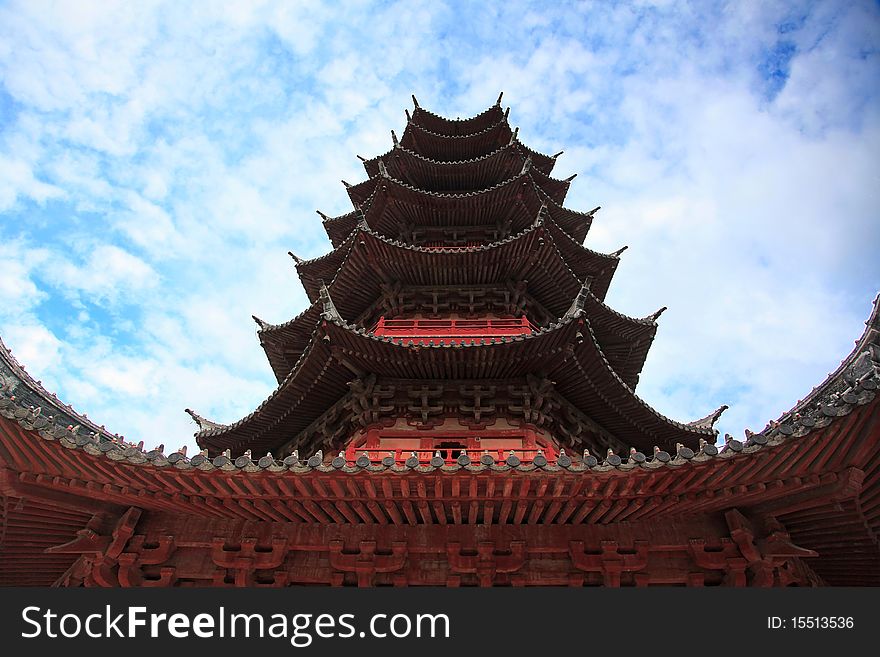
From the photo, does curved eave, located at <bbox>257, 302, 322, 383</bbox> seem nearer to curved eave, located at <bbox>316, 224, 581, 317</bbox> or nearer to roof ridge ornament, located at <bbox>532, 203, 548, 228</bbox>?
curved eave, located at <bbox>316, 224, 581, 317</bbox>

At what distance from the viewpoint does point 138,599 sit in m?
5.27

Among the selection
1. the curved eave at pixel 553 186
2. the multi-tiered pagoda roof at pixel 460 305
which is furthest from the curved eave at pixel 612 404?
the curved eave at pixel 553 186

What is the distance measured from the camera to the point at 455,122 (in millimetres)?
19422

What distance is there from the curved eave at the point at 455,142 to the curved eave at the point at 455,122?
18.5 inches

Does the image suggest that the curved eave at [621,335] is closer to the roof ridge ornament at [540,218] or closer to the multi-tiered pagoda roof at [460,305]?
the multi-tiered pagoda roof at [460,305]

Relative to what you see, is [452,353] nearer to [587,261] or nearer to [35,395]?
[587,261]

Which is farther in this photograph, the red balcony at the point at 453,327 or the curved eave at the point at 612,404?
the red balcony at the point at 453,327

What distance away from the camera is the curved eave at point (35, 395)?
17.5m

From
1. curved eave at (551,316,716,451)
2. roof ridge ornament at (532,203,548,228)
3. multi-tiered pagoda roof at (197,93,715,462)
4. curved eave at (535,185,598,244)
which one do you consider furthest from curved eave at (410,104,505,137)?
curved eave at (551,316,716,451)

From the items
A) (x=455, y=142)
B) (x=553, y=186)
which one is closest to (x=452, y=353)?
(x=553, y=186)

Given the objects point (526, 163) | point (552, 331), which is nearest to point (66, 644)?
point (552, 331)

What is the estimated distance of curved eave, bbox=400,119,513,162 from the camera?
18562 millimetres

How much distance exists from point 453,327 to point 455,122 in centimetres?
940

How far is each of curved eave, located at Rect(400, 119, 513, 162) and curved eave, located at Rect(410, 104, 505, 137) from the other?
470 mm
